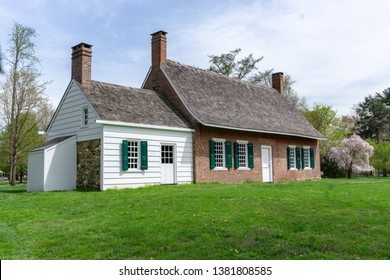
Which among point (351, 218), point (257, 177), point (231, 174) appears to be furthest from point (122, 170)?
point (351, 218)

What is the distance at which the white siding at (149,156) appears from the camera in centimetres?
1570

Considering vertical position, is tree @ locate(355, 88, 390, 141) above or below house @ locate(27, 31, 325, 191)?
above

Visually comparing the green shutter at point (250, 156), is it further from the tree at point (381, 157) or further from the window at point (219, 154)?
the tree at point (381, 157)

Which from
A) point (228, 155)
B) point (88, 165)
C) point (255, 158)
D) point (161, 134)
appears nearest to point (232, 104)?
point (255, 158)

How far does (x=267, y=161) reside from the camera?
22.7 m

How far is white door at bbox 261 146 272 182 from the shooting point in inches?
883

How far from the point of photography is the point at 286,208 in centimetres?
904

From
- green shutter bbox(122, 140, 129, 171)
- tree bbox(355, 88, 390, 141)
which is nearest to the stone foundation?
green shutter bbox(122, 140, 129, 171)

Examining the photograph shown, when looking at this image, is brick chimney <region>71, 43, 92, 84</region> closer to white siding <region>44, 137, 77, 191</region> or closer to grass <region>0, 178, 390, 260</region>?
white siding <region>44, 137, 77, 191</region>

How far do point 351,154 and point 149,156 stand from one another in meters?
22.4

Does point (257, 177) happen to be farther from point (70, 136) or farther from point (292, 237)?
point (292, 237)

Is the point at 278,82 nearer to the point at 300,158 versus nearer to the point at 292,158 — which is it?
the point at 300,158

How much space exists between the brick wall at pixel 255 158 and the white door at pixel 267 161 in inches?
9.4

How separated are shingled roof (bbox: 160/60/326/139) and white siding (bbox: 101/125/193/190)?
1605 millimetres
